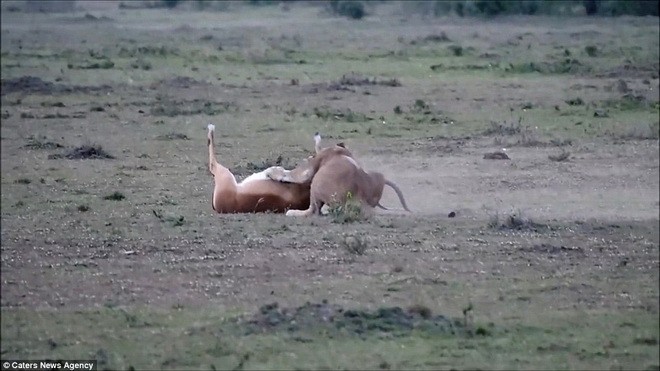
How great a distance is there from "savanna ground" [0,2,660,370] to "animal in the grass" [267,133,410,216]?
0.68ft

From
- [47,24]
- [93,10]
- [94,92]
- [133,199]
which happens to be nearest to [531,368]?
[133,199]

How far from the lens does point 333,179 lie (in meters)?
8.54

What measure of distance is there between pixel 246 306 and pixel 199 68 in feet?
57.6

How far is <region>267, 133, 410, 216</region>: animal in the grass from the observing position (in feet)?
28.0

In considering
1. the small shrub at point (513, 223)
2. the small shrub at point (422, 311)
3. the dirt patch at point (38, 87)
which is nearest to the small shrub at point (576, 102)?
the dirt patch at point (38, 87)

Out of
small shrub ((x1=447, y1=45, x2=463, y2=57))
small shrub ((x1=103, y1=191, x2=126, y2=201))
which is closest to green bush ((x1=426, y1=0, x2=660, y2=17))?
small shrub ((x1=447, y1=45, x2=463, y2=57))

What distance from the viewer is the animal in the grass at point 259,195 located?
8828 millimetres

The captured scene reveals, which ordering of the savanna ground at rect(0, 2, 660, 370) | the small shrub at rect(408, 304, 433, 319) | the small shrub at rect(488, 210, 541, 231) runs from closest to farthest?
the savanna ground at rect(0, 2, 660, 370) → the small shrub at rect(408, 304, 433, 319) → the small shrub at rect(488, 210, 541, 231)

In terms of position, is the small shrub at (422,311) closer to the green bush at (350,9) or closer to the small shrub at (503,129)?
A: the small shrub at (503,129)

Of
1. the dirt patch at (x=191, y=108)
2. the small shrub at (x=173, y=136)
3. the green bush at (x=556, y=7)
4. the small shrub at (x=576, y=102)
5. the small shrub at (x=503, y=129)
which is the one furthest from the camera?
the green bush at (x=556, y=7)

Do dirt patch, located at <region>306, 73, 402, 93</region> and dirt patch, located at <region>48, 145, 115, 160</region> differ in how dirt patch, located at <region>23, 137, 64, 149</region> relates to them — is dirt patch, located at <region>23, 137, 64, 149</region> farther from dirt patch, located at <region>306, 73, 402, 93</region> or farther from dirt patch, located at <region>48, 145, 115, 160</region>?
dirt patch, located at <region>306, 73, 402, 93</region>

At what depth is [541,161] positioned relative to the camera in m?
11.8

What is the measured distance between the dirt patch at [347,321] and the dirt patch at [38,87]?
45.3 ft

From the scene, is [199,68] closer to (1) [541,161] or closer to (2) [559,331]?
(1) [541,161]
